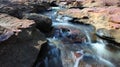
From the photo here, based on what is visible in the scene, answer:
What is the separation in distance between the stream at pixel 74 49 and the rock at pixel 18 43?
0.40m

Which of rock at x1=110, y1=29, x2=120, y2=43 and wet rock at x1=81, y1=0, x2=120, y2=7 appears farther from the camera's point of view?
wet rock at x1=81, y1=0, x2=120, y2=7

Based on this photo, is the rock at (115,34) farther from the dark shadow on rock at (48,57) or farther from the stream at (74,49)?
the dark shadow on rock at (48,57)

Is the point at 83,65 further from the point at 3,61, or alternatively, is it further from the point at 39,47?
the point at 3,61

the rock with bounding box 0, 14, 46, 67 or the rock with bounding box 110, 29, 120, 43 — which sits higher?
the rock with bounding box 0, 14, 46, 67

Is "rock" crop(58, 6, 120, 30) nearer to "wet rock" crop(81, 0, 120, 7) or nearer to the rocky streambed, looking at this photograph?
the rocky streambed

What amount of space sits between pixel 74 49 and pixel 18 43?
184 cm

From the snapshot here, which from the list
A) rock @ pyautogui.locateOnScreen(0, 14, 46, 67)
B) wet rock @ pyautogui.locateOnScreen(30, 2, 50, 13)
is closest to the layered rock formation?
wet rock @ pyautogui.locateOnScreen(30, 2, 50, 13)

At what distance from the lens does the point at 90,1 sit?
12375mm

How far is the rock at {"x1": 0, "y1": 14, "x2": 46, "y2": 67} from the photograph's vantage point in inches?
184

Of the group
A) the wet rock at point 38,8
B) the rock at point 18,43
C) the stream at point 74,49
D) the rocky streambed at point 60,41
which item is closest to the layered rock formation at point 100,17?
the rocky streambed at point 60,41

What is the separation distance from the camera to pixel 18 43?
5199 millimetres

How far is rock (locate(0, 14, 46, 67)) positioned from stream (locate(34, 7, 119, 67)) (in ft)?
1.30

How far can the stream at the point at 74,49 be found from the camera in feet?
18.4

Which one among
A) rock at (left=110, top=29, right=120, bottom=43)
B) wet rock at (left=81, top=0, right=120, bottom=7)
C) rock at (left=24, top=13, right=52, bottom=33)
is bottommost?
wet rock at (left=81, top=0, right=120, bottom=7)
